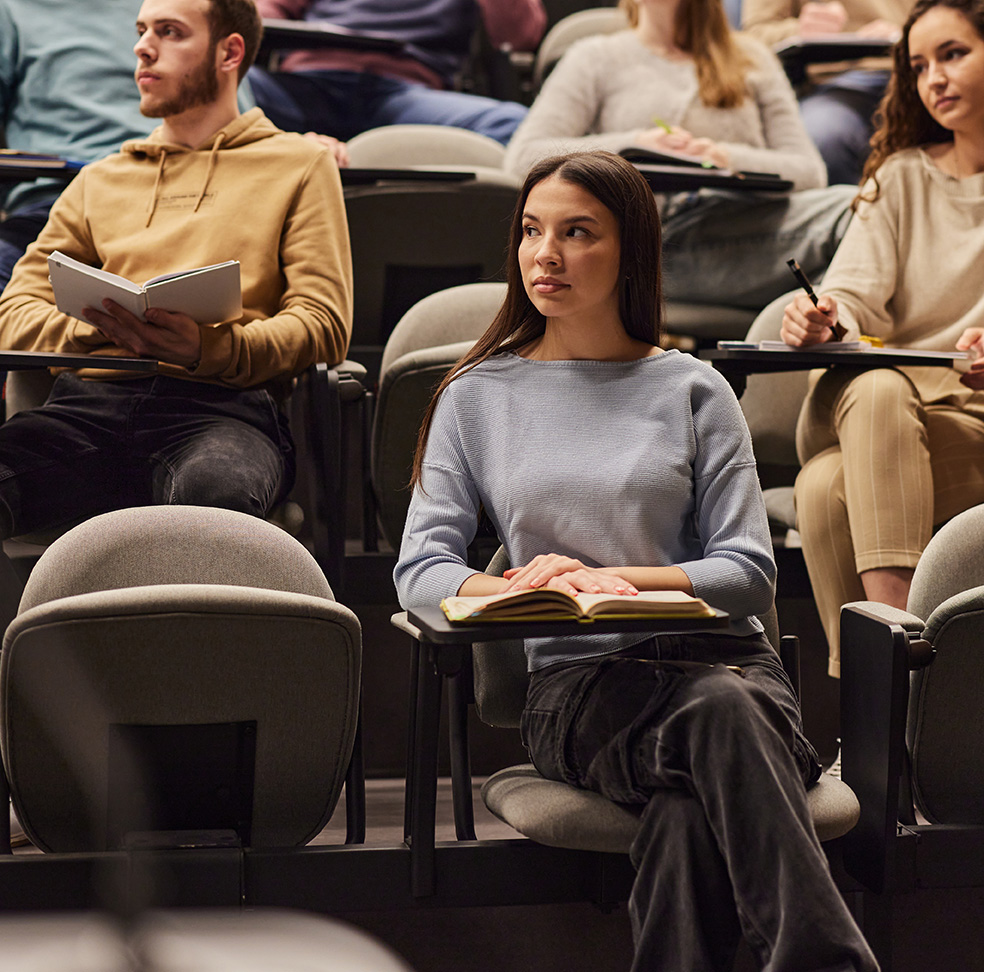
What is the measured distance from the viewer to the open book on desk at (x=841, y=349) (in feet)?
6.34

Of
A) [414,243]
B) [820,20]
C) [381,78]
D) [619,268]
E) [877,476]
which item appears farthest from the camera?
[820,20]

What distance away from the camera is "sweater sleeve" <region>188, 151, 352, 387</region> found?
2049 mm

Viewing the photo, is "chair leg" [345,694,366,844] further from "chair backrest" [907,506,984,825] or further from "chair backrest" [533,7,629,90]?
"chair backrest" [533,7,629,90]

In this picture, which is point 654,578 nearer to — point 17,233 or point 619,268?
point 619,268

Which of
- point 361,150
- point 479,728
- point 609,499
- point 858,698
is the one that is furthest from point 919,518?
point 361,150

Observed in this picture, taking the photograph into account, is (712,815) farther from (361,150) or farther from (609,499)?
(361,150)

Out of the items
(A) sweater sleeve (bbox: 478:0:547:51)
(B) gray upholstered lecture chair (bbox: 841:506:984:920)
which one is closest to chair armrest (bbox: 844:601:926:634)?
(B) gray upholstered lecture chair (bbox: 841:506:984:920)

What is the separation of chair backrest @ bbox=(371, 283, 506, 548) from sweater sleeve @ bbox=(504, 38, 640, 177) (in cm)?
74

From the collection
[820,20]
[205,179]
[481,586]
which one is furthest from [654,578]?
[820,20]

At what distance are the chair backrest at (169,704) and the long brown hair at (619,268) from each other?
31 cm

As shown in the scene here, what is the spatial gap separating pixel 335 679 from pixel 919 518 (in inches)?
37.7

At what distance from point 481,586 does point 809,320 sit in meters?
0.81

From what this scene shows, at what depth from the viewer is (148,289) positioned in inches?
73.0

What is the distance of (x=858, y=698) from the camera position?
1575mm
